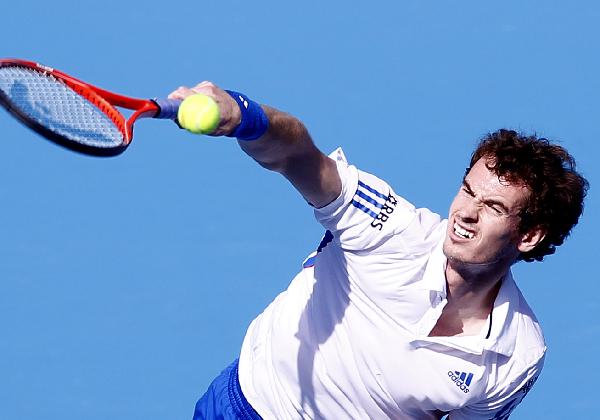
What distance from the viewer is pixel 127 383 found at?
726 centimetres

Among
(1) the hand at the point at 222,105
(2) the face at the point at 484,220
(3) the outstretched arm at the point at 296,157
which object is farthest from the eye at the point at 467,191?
(1) the hand at the point at 222,105

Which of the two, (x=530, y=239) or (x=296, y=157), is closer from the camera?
(x=296, y=157)

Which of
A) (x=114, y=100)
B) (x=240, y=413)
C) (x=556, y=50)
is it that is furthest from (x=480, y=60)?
(x=114, y=100)

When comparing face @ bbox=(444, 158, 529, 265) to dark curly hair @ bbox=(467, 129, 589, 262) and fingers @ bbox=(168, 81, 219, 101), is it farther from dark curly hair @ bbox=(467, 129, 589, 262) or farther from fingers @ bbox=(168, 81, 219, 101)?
fingers @ bbox=(168, 81, 219, 101)

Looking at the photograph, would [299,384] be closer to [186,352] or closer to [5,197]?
[186,352]

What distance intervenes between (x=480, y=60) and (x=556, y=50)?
1.60 feet

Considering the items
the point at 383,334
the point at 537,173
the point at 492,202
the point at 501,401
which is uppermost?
the point at 537,173

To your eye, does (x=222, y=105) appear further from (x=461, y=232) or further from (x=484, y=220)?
(x=484, y=220)

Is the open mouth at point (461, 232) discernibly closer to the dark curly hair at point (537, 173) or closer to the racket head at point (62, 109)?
the dark curly hair at point (537, 173)

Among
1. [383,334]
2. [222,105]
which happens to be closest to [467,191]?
[383,334]

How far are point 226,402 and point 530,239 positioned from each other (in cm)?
118

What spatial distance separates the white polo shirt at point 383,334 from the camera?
15.6ft

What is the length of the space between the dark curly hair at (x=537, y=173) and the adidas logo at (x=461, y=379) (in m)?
0.47

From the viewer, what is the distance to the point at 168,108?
4.17 metres
